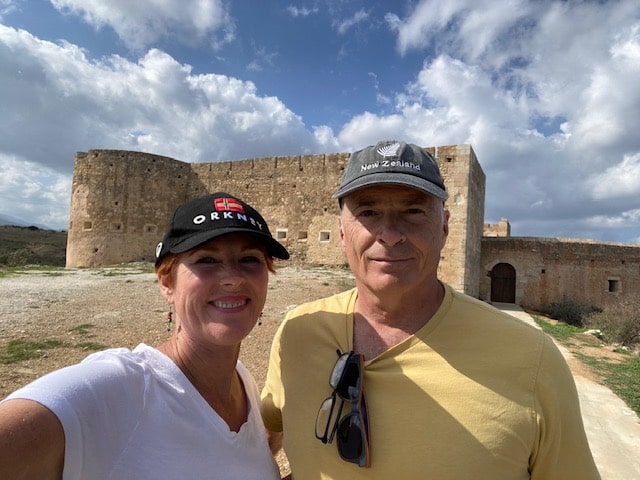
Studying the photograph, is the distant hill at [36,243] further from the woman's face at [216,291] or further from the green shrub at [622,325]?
the green shrub at [622,325]

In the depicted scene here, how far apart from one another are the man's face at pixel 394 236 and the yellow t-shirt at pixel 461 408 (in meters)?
0.18

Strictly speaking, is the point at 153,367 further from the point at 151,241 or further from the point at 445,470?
the point at 151,241

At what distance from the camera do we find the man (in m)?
1.09

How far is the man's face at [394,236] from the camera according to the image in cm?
133

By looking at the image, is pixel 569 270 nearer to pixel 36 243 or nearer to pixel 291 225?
pixel 291 225

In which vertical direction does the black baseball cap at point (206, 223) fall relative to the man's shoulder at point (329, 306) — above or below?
above

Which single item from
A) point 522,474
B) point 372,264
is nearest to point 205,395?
point 372,264

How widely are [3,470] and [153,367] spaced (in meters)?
0.45

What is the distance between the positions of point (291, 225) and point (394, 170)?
1313 cm

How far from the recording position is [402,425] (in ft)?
3.70

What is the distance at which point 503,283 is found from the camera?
49.5ft

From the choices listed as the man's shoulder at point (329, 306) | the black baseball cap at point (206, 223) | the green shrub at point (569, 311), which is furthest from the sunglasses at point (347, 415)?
the green shrub at point (569, 311)

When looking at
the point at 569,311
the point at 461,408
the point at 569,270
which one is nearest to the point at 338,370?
the point at 461,408

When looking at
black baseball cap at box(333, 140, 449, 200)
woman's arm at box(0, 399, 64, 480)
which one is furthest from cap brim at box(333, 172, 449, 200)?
woman's arm at box(0, 399, 64, 480)
